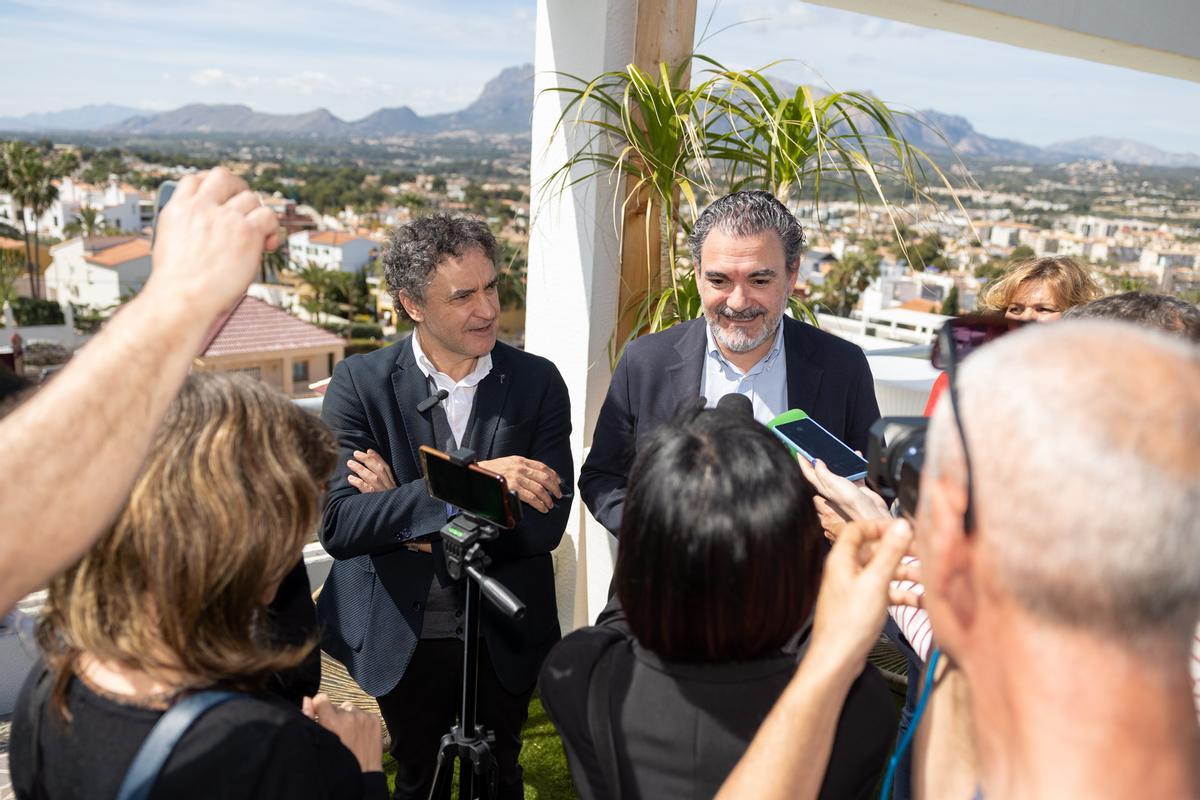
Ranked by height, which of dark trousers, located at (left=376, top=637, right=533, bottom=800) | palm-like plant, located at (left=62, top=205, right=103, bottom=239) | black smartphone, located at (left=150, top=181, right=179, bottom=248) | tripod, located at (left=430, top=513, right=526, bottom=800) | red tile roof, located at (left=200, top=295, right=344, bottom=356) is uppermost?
black smartphone, located at (left=150, top=181, right=179, bottom=248)

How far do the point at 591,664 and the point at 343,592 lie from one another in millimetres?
1020

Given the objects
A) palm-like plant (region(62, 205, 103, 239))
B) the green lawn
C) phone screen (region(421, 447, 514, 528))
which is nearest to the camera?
phone screen (region(421, 447, 514, 528))

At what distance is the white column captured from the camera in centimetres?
248

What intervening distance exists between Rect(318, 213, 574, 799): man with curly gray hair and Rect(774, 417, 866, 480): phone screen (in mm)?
466

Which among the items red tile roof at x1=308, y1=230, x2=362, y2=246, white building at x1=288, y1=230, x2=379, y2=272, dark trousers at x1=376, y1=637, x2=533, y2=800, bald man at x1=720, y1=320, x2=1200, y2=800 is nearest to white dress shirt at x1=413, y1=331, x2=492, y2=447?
dark trousers at x1=376, y1=637, x2=533, y2=800

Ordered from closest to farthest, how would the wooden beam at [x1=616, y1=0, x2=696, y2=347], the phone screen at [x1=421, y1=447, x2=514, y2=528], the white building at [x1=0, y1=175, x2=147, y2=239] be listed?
the phone screen at [x1=421, y1=447, x2=514, y2=528] < the wooden beam at [x1=616, y1=0, x2=696, y2=347] < the white building at [x1=0, y1=175, x2=147, y2=239]

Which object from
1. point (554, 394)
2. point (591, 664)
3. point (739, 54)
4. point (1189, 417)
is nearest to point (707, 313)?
point (554, 394)

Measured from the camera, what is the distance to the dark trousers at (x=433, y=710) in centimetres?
177

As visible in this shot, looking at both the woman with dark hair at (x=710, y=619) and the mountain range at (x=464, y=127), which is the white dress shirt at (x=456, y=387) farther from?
the mountain range at (x=464, y=127)

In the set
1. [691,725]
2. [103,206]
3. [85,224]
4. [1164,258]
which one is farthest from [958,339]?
[103,206]

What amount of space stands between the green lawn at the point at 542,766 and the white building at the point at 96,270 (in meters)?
65.2

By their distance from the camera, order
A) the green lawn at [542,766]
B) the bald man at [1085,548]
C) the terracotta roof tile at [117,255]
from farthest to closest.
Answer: the terracotta roof tile at [117,255]
the green lawn at [542,766]
the bald man at [1085,548]

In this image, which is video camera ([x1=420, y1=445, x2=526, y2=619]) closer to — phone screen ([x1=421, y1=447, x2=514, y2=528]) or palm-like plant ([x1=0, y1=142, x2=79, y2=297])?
phone screen ([x1=421, y1=447, x2=514, y2=528])

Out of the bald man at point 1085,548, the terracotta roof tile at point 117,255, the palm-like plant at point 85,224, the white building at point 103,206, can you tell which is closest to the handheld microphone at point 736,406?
the bald man at point 1085,548
